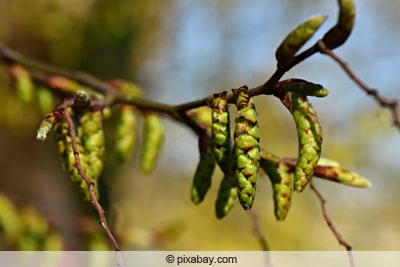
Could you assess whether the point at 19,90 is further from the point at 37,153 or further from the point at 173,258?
the point at 37,153

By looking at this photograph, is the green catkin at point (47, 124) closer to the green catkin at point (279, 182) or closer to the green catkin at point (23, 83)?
the green catkin at point (279, 182)

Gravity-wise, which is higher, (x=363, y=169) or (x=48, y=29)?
(x=48, y=29)

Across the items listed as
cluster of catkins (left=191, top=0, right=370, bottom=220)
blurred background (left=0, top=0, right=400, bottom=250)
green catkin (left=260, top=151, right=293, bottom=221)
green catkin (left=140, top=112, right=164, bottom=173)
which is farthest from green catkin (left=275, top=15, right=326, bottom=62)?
blurred background (left=0, top=0, right=400, bottom=250)

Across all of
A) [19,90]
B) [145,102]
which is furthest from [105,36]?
[145,102]

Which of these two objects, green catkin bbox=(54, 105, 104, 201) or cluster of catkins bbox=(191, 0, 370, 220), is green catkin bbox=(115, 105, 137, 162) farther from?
cluster of catkins bbox=(191, 0, 370, 220)

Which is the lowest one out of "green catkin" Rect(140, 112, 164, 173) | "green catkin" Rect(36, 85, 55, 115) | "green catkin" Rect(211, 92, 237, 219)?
"green catkin" Rect(211, 92, 237, 219)
